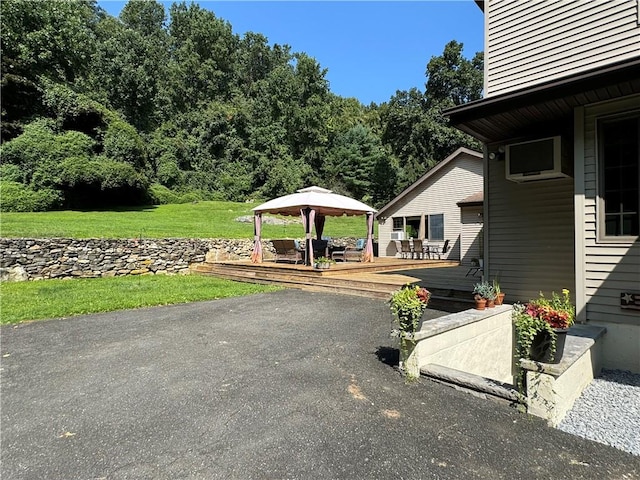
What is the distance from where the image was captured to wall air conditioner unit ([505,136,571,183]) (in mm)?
4707

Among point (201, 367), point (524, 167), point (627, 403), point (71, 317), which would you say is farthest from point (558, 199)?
point (71, 317)

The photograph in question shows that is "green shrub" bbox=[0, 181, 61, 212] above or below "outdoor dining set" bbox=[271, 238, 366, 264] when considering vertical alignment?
above

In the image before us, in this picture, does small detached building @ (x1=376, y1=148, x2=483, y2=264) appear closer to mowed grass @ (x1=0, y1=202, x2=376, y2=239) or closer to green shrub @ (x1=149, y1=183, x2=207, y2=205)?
mowed grass @ (x1=0, y1=202, x2=376, y2=239)

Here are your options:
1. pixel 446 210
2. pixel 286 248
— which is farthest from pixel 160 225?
pixel 446 210

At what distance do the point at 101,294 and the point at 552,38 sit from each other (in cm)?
1032

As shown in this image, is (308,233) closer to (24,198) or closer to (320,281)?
(320,281)

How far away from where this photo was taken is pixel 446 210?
1566 cm

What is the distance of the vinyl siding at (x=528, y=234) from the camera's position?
206 inches

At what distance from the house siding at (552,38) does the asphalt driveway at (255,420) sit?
472 cm

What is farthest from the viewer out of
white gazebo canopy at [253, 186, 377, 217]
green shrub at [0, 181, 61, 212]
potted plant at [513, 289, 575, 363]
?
green shrub at [0, 181, 61, 212]

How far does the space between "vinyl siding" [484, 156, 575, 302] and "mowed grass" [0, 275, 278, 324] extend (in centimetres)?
575

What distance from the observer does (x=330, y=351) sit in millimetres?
4387

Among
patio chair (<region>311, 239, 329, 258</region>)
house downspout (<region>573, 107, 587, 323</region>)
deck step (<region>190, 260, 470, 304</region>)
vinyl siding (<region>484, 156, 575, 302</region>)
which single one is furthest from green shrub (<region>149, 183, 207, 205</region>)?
house downspout (<region>573, 107, 587, 323</region>)

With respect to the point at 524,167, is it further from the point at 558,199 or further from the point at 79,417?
the point at 79,417
